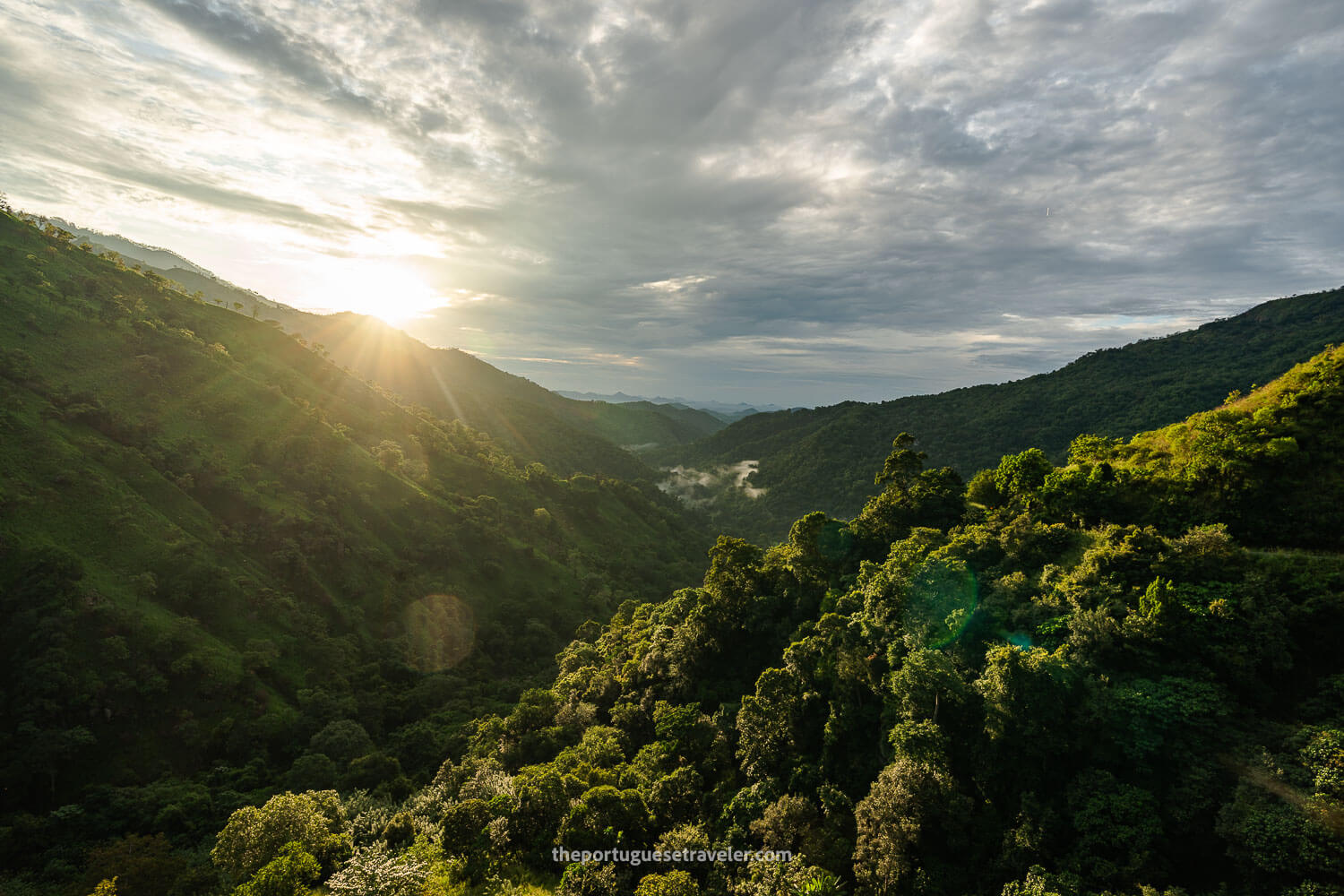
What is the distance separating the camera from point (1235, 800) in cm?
1900

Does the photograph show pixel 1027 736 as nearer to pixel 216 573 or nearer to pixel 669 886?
pixel 669 886

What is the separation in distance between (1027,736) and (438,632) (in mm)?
97796

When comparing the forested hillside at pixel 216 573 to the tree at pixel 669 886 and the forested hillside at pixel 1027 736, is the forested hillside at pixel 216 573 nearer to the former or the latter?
the forested hillside at pixel 1027 736

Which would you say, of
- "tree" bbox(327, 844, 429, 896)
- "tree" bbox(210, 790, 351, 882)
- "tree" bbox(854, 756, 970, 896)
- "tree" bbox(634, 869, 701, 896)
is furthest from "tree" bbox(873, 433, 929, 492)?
"tree" bbox(210, 790, 351, 882)

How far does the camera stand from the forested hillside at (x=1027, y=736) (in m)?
20.4

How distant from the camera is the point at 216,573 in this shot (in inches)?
2958

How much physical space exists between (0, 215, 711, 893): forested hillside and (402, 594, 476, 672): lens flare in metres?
0.47

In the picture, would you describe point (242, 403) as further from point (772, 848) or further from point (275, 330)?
point (772, 848)

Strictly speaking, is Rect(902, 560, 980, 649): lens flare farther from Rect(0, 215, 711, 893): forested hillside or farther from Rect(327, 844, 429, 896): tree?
Rect(0, 215, 711, 893): forested hillside

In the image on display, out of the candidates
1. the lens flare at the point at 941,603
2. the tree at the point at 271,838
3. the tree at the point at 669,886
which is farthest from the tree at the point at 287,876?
the lens flare at the point at 941,603

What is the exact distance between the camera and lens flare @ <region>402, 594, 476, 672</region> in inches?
3504

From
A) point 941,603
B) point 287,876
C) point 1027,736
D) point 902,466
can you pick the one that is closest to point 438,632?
point 287,876

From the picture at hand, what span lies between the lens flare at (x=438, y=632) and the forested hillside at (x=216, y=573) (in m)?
0.47

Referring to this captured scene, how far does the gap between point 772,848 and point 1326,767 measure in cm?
2428
